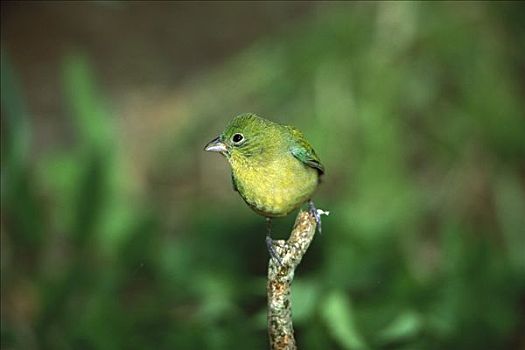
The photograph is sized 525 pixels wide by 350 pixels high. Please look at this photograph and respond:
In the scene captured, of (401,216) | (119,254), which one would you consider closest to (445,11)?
(401,216)

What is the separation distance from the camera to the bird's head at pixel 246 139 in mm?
893

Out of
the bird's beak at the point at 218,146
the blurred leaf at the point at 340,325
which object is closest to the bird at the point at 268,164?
the bird's beak at the point at 218,146

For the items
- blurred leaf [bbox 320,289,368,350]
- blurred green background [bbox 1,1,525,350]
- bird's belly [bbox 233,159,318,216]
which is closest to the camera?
bird's belly [bbox 233,159,318,216]

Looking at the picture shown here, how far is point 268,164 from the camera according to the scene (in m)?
0.88

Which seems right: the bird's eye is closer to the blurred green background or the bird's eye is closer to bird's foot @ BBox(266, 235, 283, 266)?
bird's foot @ BBox(266, 235, 283, 266)

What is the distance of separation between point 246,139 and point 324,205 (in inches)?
47.8

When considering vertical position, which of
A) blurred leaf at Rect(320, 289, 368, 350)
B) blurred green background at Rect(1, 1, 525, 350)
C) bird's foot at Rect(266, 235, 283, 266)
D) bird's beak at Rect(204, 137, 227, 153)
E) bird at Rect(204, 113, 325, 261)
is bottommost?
bird's foot at Rect(266, 235, 283, 266)

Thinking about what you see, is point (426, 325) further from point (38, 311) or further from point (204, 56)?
point (204, 56)

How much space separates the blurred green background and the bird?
0.54 metres

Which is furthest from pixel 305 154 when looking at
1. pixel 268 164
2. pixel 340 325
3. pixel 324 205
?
pixel 324 205

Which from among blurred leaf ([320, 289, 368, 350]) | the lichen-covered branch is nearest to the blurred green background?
blurred leaf ([320, 289, 368, 350])

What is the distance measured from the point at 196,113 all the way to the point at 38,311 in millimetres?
865

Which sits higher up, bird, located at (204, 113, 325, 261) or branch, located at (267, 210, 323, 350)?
bird, located at (204, 113, 325, 261)

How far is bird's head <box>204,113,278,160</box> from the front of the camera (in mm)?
893
